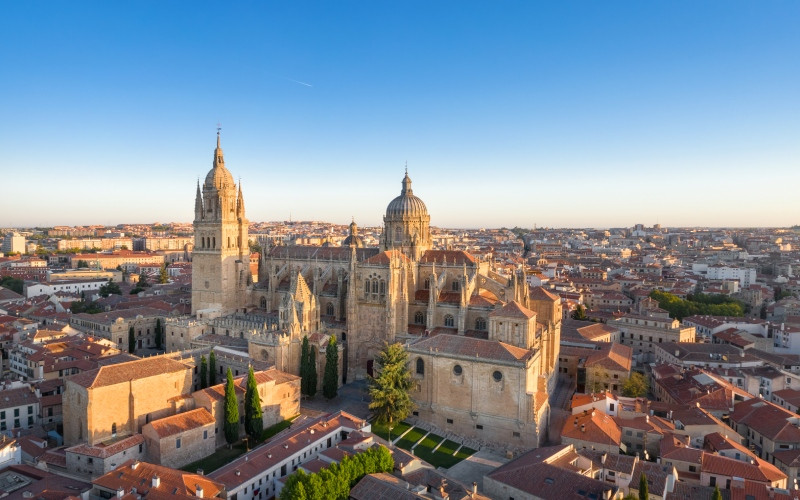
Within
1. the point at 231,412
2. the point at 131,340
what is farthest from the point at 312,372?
the point at 131,340

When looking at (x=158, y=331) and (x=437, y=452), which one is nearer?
(x=437, y=452)

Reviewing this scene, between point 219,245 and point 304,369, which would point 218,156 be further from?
point 304,369

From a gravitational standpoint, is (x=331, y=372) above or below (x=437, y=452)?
above

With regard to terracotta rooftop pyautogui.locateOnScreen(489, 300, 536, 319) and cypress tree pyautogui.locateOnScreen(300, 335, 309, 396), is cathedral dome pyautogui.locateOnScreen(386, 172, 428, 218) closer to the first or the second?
terracotta rooftop pyautogui.locateOnScreen(489, 300, 536, 319)

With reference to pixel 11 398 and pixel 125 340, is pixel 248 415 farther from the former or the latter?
pixel 125 340

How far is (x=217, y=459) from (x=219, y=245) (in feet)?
86.2

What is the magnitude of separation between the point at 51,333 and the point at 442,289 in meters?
38.8

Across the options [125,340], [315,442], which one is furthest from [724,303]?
[125,340]

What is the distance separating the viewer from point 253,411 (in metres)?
34.3

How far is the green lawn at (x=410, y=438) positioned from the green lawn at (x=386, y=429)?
540 millimetres

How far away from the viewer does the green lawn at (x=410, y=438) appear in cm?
3538

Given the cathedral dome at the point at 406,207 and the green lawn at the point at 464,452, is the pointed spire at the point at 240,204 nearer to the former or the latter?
the cathedral dome at the point at 406,207

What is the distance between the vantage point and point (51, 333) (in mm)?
51875

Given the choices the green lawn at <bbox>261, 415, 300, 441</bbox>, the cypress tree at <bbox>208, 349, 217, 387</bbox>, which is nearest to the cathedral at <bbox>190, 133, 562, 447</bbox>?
the cypress tree at <bbox>208, 349, 217, 387</bbox>
